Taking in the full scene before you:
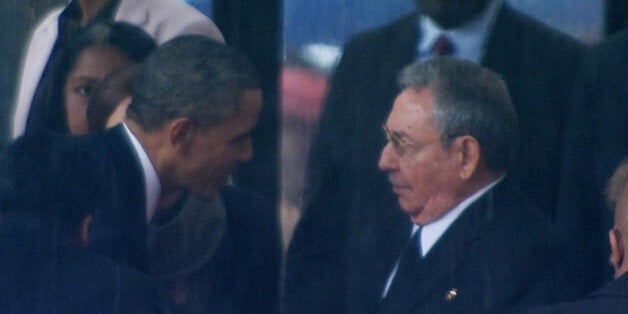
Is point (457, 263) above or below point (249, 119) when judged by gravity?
below

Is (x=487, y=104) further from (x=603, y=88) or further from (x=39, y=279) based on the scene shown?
(x=39, y=279)

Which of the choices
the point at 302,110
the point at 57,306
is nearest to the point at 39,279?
the point at 57,306

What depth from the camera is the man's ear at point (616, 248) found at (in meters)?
4.62

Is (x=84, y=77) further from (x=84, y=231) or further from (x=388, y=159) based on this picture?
(x=388, y=159)

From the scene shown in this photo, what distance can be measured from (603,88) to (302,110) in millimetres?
924

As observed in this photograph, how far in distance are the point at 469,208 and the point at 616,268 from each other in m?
0.47

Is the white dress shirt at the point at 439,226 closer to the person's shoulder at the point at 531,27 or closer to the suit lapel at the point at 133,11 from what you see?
the person's shoulder at the point at 531,27

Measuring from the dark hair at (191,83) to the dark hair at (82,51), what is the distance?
55 millimetres

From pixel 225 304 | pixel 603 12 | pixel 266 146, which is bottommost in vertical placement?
pixel 225 304

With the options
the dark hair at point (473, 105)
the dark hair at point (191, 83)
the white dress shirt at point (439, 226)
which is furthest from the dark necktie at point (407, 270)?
the dark hair at point (191, 83)

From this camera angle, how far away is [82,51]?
15.7 ft

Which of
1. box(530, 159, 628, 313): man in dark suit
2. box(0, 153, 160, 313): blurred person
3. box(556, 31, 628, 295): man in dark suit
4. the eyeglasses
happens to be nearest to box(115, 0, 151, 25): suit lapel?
box(0, 153, 160, 313): blurred person

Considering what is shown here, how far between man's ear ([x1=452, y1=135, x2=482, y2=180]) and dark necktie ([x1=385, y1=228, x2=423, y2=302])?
9.6 inches

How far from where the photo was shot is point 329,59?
4.76 m
